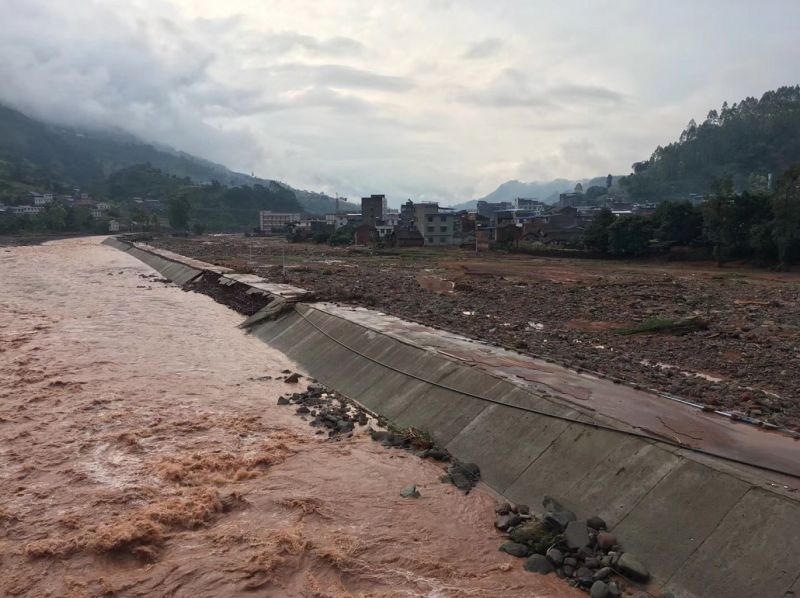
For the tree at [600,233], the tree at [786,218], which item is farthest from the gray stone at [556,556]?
the tree at [600,233]

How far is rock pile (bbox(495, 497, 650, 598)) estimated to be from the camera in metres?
6.92

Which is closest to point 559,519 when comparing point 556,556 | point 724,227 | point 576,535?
point 576,535

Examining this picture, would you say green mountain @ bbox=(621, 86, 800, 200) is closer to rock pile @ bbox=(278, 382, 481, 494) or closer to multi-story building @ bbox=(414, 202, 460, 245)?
multi-story building @ bbox=(414, 202, 460, 245)

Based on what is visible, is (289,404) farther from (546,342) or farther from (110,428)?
(546,342)

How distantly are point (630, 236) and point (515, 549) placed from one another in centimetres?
5150

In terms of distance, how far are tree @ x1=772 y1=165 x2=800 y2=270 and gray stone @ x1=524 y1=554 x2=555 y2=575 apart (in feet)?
139

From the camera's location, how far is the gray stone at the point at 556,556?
732cm

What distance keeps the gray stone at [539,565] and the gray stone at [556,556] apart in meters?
0.05

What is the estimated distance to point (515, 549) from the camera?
7754mm

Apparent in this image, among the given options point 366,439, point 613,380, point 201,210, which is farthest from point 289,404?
point 201,210

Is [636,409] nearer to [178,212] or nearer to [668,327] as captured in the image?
[668,327]

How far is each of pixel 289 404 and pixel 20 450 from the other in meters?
5.31

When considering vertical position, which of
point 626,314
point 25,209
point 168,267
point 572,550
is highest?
point 25,209

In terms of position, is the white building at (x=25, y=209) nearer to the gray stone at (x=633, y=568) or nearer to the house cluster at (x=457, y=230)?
the house cluster at (x=457, y=230)
